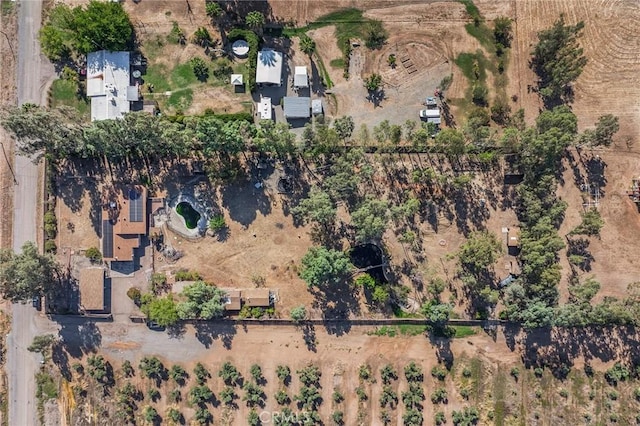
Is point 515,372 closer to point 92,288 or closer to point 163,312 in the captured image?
point 163,312

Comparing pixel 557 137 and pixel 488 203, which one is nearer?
pixel 557 137

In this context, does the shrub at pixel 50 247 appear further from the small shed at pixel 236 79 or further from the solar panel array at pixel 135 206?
the small shed at pixel 236 79

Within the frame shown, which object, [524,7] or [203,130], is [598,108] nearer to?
[524,7]

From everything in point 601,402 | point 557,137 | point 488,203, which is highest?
point 557,137

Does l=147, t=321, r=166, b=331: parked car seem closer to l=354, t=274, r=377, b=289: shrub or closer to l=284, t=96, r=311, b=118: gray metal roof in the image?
l=354, t=274, r=377, b=289: shrub

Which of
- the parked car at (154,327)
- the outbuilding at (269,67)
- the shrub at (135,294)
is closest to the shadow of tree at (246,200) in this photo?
the outbuilding at (269,67)

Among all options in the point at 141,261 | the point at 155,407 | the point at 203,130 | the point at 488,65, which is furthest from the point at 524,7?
the point at 155,407
